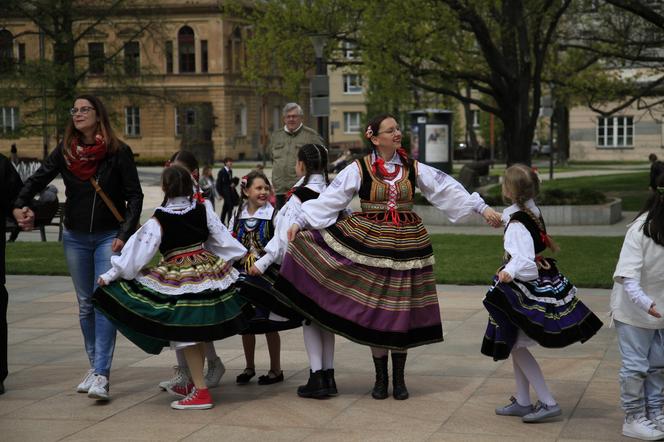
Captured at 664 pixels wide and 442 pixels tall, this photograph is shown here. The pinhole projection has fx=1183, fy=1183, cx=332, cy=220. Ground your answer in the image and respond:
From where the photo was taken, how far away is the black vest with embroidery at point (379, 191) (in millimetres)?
7762

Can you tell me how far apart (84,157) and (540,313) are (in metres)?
3.26

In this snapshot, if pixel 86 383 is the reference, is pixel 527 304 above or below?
above

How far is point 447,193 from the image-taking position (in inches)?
313

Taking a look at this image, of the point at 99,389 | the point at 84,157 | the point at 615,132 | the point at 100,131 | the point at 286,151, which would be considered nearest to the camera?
the point at 99,389

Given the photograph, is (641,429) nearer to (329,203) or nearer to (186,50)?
(329,203)

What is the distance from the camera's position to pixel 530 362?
7.14 metres

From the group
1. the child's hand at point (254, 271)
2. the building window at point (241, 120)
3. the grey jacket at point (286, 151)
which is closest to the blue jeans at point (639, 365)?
the child's hand at point (254, 271)

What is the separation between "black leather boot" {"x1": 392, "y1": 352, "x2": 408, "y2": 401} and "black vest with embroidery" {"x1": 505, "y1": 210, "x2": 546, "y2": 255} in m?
1.25

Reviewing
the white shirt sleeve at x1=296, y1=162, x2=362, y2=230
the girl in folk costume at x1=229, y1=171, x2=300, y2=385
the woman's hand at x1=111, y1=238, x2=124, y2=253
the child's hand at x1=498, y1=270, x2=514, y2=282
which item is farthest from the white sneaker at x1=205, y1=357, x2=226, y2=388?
the child's hand at x1=498, y1=270, x2=514, y2=282

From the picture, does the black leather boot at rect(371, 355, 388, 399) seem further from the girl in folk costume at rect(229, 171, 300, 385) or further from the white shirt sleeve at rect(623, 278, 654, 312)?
the white shirt sleeve at rect(623, 278, 654, 312)

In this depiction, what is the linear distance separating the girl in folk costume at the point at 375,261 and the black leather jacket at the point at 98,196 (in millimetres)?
1185

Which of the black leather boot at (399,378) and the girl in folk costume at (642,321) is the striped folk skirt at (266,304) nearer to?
the black leather boot at (399,378)

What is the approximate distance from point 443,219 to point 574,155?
151 ft

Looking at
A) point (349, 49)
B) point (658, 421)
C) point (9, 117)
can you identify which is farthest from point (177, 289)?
point (9, 117)
